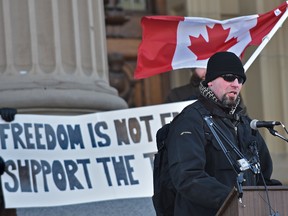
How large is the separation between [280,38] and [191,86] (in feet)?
6.73

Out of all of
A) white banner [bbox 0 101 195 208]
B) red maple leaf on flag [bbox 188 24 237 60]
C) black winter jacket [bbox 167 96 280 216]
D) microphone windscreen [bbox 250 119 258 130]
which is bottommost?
white banner [bbox 0 101 195 208]

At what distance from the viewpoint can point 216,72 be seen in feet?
22.7

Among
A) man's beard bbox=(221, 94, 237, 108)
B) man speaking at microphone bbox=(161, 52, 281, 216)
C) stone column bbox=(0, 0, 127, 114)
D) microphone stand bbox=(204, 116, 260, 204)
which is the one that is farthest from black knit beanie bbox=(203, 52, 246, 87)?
stone column bbox=(0, 0, 127, 114)

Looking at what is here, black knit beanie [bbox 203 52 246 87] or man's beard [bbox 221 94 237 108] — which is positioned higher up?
black knit beanie [bbox 203 52 246 87]

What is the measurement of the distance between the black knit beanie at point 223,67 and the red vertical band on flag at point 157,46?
72.9 inches

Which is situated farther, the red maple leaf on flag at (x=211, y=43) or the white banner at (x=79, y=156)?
the red maple leaf on flag at (x=211, y=43)

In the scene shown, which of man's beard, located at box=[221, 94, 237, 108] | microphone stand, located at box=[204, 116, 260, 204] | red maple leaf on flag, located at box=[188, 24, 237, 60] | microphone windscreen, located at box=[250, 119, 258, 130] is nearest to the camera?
microphone stand, located at box=[204, 116, 260, 204]

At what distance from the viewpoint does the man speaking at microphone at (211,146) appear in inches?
261

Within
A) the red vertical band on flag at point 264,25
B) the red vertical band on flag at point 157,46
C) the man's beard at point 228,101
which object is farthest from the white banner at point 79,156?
the man's beard at point 228,101

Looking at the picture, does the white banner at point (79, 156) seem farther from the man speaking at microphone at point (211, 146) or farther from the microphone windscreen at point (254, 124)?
the microphone windscreen at point (254, 124)

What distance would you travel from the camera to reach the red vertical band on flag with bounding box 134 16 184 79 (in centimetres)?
884

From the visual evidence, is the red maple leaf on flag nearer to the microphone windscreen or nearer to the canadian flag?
the canadian flag

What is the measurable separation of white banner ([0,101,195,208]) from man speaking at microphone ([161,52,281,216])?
5.66 ft

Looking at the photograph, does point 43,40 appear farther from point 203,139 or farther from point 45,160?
point 203,139
